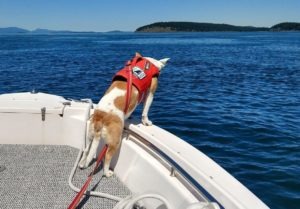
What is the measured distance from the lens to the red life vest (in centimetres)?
533

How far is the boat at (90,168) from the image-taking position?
3426 millimetres

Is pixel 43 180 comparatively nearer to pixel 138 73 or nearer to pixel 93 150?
pixel 93 150

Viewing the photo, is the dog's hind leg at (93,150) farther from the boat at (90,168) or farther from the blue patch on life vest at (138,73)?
the blue patch on life vest at (138,73)

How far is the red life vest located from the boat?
0.51 meters

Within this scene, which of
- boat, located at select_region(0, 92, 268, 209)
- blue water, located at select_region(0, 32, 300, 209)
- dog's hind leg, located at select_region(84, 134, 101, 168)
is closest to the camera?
boat, located at select_region(0, 92, 268, 209)

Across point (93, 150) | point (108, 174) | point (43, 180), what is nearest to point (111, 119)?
point (93, 150)

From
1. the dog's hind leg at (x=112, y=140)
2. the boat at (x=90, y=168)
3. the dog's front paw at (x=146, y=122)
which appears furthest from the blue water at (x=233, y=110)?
the dog's hind leg at (x=112, y=140)

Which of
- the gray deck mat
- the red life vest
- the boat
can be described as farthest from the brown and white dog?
the gray deck mat

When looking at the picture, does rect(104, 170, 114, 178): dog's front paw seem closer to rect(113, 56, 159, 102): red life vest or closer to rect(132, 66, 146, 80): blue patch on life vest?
rect(113, 56, 159, 102): red life vest

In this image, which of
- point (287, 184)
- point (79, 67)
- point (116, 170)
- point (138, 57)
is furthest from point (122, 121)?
point (79, 67)

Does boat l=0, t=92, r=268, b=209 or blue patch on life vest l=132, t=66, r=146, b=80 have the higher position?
blue patch on life vest l=132, t=66, r=146, b=80

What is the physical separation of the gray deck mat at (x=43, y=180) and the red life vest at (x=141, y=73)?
4.26ft

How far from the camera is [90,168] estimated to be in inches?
215

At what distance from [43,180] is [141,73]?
1.97 metres
